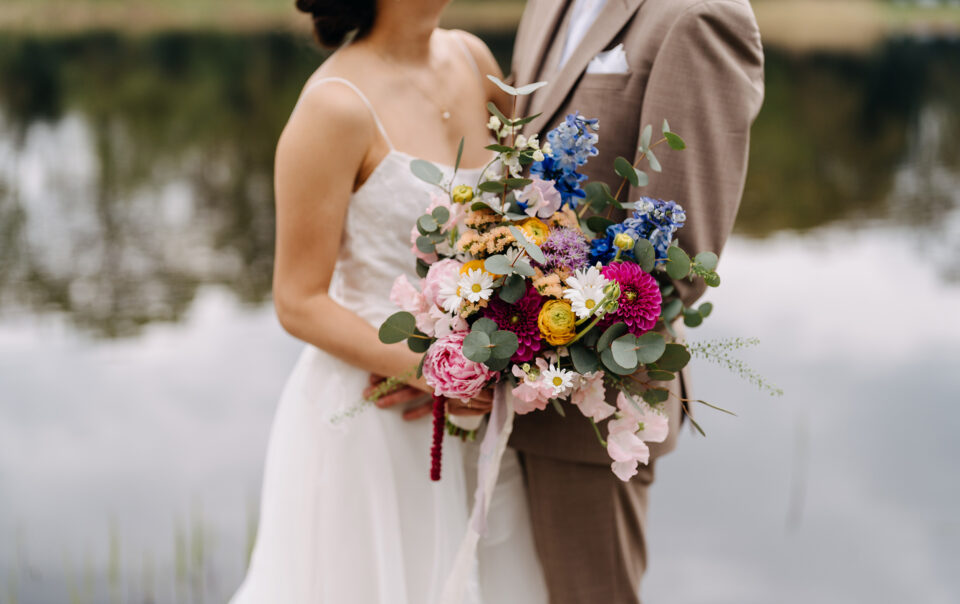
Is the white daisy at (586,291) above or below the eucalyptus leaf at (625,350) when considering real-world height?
above

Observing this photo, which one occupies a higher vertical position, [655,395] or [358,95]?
[358,95]

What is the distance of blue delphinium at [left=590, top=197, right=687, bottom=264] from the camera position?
1627 mm

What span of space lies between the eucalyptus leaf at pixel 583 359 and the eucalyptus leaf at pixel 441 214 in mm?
364

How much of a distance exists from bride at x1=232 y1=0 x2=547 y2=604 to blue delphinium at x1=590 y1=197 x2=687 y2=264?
547 mm

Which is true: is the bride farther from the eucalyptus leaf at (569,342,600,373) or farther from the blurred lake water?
the blurred lake water

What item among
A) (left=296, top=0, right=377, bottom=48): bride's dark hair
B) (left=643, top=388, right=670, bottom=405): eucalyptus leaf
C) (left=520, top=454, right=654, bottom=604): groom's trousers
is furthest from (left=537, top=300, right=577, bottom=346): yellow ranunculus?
(left=296, top=0, right=377, bottom=48): bride's dark hair

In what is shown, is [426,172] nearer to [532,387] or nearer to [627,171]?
[627,171]

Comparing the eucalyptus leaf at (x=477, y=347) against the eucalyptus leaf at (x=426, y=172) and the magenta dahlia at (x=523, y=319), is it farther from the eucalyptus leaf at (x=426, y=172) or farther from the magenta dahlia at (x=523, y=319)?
the eucalyptus leaf at (x=426, y=172)

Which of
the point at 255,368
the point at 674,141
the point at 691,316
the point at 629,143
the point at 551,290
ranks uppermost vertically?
the point at 674,141

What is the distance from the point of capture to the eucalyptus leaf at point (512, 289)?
5.29ft

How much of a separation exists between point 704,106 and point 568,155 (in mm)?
357

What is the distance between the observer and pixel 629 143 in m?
1.96

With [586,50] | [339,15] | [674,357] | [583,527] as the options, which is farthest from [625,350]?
[339,15]

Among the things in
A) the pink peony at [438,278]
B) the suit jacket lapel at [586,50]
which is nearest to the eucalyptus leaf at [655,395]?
the pink peony at [438,278]
